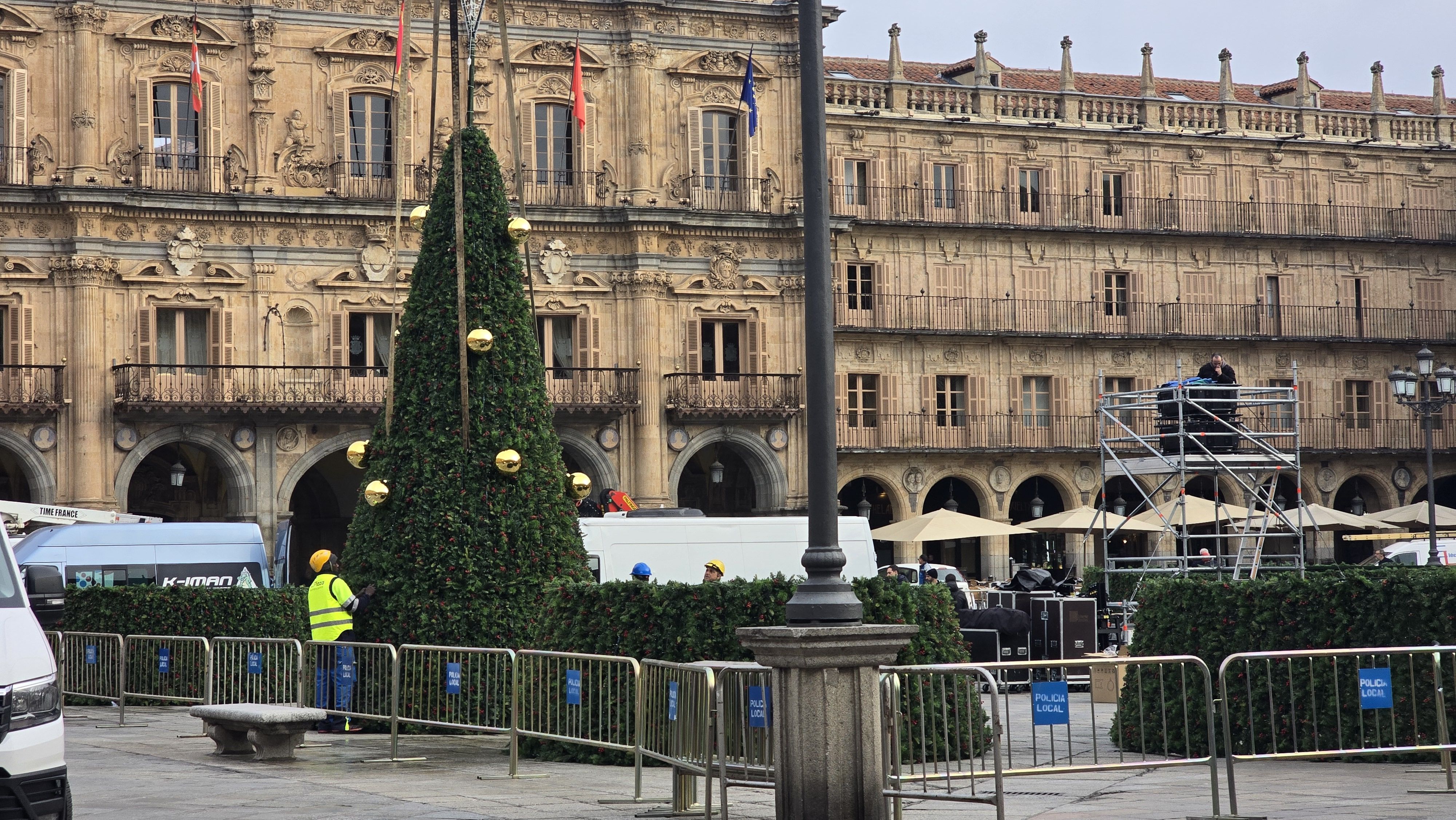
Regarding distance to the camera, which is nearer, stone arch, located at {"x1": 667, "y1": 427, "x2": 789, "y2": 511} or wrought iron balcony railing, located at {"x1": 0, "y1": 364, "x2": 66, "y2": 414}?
wrought iron balcony railing, located at {"x1": 0, "y1": 364, "x2": 66, "y2": 414}

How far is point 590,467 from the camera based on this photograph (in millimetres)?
36250

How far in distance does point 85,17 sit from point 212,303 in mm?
5537

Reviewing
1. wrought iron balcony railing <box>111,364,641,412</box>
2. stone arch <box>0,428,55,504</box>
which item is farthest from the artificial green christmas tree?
stone arch <box>0,428,55,504</box>

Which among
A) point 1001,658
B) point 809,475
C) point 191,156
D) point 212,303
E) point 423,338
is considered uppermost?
point 191,156

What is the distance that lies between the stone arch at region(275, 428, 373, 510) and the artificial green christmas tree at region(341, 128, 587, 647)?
19.7m

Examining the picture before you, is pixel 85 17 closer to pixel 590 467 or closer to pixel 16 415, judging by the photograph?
pixel 16 415

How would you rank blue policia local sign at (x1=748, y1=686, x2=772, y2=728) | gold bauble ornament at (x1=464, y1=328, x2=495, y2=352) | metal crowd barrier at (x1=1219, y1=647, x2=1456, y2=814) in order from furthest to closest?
gold bauble ornament at (x1=464, y1=328, x2=495, y2=352), metal crowd barrier at (x1=1219, y1=647, x2=1456, y2=814), blue policia local sign at (x1=748, y1=686, x2=772, y2=728)

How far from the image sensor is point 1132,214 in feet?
143

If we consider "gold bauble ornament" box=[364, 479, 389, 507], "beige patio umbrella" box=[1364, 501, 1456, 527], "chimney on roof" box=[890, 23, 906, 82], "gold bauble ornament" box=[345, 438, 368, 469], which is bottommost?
"beige patio umbrella" box=[1364, 501, 1456, 527]

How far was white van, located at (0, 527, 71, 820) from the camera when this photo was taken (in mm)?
7820

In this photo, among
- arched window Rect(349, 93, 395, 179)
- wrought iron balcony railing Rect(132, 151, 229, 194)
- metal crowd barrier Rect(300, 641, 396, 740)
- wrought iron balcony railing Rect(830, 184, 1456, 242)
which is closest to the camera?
metal crowd barrier Rect(300, 641, 396, 740)

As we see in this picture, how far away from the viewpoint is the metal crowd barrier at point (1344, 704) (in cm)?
1103

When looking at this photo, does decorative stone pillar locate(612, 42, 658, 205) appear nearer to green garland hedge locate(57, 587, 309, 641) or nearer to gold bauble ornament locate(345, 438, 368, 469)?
green garland hedge locate(57, 587, 309, 641)

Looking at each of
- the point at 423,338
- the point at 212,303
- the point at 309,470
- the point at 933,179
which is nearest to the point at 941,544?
the point at 933,179
